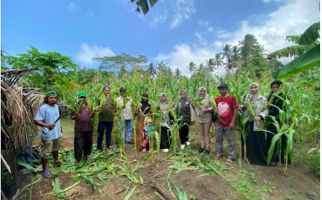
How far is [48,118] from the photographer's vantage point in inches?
163

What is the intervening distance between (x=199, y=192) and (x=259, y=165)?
1409 mm

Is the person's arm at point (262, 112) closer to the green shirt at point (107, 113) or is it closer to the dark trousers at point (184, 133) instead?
the dark trousers at point (184, 133)

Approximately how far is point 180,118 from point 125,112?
46.9 inches

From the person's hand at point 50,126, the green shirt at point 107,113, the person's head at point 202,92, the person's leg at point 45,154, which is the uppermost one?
the person's head at point 202,92

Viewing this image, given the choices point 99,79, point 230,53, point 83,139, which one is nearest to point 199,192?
point 83,139

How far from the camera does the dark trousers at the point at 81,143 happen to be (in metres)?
4.89

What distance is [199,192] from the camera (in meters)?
3.90

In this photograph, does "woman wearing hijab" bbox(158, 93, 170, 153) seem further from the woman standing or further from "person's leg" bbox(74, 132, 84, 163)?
"person's leg" bbox(74, 132, 84, 163)

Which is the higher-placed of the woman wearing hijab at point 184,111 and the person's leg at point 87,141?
the woman wearing hijab at point 184,111

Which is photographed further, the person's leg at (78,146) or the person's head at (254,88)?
the person's leg at (78,146)

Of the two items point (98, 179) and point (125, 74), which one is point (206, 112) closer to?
point (98, 179)

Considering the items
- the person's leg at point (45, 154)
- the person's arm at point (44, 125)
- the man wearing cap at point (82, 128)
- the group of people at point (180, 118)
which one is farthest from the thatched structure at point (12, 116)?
the man wearing cap at point (82, 128)

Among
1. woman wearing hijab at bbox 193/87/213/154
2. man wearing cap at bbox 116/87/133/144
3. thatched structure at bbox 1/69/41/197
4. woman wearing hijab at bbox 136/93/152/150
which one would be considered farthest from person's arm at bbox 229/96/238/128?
thatched structure at bbox 1/69/41/197

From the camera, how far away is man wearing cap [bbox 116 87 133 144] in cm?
533
